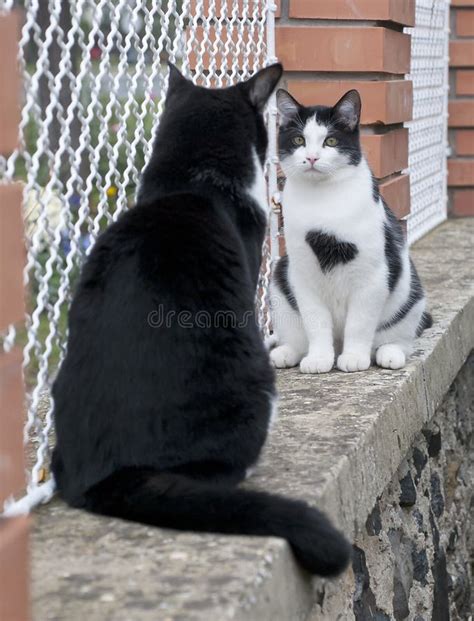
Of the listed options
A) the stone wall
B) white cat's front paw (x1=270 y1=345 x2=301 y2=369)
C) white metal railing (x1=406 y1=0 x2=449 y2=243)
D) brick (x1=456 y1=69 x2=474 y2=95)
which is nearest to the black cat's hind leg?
the stone wall

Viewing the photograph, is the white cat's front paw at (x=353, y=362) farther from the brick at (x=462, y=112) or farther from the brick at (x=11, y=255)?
the brick at (x=462, y=112)

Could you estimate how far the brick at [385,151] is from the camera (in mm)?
3219

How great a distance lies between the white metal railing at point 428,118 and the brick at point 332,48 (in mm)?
811

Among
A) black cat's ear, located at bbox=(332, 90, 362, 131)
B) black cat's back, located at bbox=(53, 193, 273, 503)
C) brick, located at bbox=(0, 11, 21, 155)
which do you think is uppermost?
brick, located at bbox=(0, 11, 21, 155)

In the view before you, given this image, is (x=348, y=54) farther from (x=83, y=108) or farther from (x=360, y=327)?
(x=83, y=108)

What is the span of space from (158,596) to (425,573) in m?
1.38

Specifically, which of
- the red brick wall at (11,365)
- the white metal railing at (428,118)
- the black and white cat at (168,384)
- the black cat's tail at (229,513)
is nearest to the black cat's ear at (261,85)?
the black and white cat at (168,384)

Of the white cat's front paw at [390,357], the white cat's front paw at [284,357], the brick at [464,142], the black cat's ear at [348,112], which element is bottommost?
the white cat's front paw at [284,357]

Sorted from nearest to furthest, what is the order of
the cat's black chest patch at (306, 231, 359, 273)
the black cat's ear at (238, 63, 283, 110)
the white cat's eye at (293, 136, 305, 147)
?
the black cat's ear at (238, 63, 283, 110) → the cat's black chest patch at (306, 231, 359, 273) → the white cat's eye at (293, 136, 305, 147)

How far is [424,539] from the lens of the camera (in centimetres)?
262

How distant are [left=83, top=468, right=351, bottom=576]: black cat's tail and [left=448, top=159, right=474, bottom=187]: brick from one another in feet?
12.5

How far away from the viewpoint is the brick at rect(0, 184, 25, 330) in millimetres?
1153

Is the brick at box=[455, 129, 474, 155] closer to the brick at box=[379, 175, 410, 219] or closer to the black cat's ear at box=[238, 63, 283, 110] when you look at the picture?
the brick at box=[379, 175, 410, 219]

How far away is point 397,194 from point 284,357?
3.49 feet
